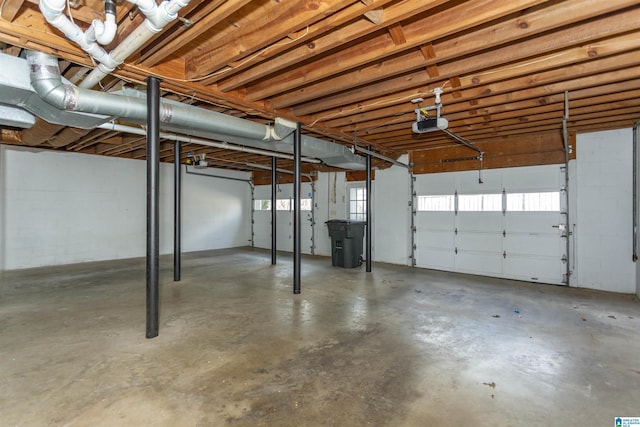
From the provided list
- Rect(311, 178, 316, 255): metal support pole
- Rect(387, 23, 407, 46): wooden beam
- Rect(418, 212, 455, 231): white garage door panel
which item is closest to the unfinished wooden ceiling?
Rect(387, 23, 407, 46): wooden beam

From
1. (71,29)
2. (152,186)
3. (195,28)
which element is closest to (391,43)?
(195,28)

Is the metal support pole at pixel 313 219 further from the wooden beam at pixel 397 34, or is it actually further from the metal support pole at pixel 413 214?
the wooden beam at pixel 397 34

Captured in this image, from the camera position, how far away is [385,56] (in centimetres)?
268

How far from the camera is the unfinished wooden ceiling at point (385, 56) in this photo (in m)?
2.17

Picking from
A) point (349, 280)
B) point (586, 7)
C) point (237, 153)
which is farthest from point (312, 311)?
point (237, 153)

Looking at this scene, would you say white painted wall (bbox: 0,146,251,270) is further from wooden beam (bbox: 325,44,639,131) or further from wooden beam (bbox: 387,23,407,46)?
wooden beam (bbox: 387,23,407,46)

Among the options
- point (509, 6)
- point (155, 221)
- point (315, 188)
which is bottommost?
point (155, 221)

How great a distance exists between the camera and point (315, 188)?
8.84 m

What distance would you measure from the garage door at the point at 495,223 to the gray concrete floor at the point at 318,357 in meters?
0.91

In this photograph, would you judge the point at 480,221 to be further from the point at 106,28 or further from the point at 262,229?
the point at 262,229

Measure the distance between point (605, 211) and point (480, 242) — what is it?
6.18 feet

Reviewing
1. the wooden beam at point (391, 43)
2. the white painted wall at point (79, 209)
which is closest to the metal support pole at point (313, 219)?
the white painted wall at point (79, 209)

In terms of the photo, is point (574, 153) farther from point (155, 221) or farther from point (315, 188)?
point (155, 221)

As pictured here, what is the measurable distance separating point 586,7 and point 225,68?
2793 mm
